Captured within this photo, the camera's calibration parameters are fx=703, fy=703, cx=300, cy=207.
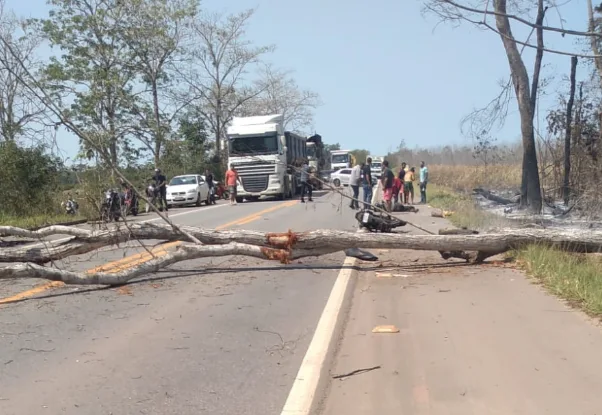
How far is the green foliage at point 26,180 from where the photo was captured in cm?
2423

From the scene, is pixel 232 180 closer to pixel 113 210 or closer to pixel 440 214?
pixel 440 214

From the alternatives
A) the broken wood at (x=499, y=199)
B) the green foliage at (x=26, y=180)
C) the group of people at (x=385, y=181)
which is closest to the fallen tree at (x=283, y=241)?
the group of people at (x=385, y=181)

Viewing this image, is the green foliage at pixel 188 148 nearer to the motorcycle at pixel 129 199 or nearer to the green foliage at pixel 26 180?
the green foliage at pixel 26 180

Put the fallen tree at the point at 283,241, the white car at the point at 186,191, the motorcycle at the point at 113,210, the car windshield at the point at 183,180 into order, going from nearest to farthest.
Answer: the fallen tree at the point at 283,241, the motorcycle at the point at 113,210, the white car at the point at 186,191, the car windshield at the point at 183,180

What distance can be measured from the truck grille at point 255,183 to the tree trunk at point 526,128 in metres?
14.3

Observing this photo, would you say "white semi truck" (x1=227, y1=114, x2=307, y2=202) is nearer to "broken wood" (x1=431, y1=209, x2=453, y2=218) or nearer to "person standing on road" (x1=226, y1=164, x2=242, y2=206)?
"person standing on road" (x1=226, y1=164, x2=242, y2=206)

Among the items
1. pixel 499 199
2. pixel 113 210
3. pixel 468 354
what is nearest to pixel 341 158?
pixel 499 199

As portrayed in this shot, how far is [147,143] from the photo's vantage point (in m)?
43.3

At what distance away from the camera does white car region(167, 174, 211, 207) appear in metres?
33.7

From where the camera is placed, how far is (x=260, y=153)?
3212 centimetres

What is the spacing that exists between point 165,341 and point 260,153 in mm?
25227

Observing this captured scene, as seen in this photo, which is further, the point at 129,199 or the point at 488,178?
the point at 488,178

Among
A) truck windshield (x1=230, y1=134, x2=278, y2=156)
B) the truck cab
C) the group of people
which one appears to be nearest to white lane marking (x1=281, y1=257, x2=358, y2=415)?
the group of people

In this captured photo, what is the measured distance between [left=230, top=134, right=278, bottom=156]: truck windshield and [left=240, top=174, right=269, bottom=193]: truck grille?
1.44m
